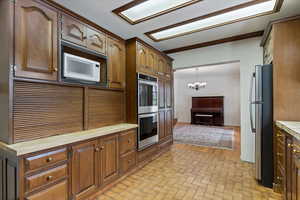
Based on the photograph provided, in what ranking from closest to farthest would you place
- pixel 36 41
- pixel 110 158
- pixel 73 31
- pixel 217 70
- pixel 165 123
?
1. pixel 36 41
2. pixel 73 31
3. pixel 110 158
4. pixel 165 123
5. pixel 217 70

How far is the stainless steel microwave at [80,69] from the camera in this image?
1809mm

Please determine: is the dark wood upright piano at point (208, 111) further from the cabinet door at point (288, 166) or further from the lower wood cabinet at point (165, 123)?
the cabinet door at point (288, 166)

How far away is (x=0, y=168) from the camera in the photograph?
4.53ft

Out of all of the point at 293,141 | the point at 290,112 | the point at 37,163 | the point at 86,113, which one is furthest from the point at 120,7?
the point at 290,112

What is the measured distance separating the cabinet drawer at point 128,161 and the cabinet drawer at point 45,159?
3.22 feet

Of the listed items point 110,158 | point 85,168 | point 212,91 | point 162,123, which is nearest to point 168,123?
point 162,123

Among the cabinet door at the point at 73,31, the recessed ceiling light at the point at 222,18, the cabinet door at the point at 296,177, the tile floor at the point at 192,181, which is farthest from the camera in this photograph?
the recessed ceiling light at the point at 222,18

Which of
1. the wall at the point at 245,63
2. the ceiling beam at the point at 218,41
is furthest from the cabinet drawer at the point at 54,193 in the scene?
the ceiling beam at the point at 218,41

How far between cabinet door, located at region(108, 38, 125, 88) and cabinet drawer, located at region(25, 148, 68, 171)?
1.24 meters

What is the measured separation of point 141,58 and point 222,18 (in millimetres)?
1490

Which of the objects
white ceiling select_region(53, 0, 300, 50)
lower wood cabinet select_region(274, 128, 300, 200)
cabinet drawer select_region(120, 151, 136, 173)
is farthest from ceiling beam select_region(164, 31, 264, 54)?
cabinet drawer select_region(120, 151, 136, 173)

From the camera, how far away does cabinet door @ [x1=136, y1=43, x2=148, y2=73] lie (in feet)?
8.80

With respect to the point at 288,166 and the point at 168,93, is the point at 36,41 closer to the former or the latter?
the point at 168,93

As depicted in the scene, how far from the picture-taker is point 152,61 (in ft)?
10.1
